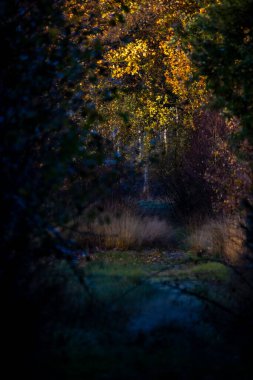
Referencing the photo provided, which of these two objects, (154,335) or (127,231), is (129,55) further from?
(154,335)

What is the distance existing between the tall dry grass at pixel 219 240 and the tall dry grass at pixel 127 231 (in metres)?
0.75

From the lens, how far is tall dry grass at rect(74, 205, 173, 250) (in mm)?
14445

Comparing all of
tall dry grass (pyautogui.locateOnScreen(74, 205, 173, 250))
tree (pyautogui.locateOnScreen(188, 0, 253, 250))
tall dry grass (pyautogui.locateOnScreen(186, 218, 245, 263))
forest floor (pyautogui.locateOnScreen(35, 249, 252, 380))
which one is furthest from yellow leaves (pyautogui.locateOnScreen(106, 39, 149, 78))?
forest floor (pyautogui.locateOnScreen(35, 249, 252, 380))

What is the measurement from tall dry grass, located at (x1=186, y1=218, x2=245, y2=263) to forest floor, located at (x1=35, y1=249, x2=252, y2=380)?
2080 mm

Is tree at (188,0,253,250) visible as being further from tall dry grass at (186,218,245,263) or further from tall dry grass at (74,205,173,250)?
tall dry grass at (74,205,173,250)

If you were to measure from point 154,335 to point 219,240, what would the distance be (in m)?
6.17

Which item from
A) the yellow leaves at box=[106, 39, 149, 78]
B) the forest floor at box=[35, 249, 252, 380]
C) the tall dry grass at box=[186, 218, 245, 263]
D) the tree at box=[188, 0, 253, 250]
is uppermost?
the yellow leaves at box=[106, 39, 149, 78]

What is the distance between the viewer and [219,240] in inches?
502

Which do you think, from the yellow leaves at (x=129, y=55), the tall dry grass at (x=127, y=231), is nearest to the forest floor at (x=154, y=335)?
the tall dry grass at (x=127, y=231)

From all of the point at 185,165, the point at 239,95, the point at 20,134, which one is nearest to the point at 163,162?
the point at 185,165

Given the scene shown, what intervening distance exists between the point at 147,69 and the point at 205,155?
772cm

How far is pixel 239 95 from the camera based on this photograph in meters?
9.02

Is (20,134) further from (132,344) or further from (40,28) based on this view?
(132,344)

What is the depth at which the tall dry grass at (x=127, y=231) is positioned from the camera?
569 inches
